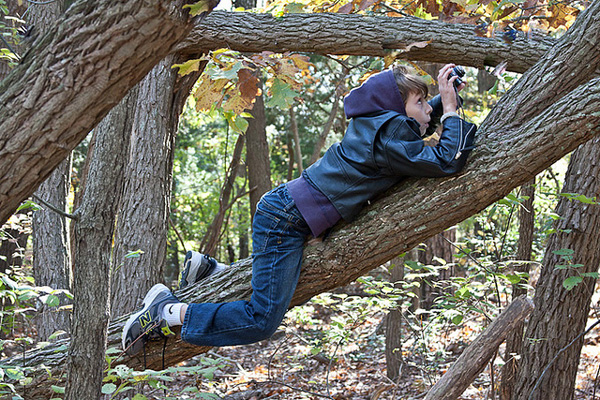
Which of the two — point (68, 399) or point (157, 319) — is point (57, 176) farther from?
point (68, 399)

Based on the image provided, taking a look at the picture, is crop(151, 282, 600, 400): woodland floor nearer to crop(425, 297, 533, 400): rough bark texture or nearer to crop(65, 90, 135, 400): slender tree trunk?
crop(425, 297, 533, 400): rough bark texture

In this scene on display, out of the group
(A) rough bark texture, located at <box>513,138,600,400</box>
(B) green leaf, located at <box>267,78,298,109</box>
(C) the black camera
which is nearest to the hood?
(C) the black camera

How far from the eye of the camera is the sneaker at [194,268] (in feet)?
11.2

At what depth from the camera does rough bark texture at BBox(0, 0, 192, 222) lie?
145cm

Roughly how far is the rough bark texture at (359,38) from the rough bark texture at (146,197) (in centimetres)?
44

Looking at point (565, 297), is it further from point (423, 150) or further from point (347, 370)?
point (347, 370)

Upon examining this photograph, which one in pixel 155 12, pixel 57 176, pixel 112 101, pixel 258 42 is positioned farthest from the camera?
pixel 57 176

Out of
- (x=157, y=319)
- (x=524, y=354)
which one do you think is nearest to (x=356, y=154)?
(x=157, y=319)

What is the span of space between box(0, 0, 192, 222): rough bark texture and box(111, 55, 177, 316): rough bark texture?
8.07 feet

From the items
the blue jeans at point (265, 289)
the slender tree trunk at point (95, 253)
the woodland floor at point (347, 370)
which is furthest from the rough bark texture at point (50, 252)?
the slender tree trunk at point (95, 253)

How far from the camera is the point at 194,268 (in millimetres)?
3439

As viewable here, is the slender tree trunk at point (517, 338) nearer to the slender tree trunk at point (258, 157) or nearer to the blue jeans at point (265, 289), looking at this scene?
the blue jeans at point (265, 289)

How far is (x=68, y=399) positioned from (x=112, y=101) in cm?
121

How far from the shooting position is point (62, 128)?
151 cm
